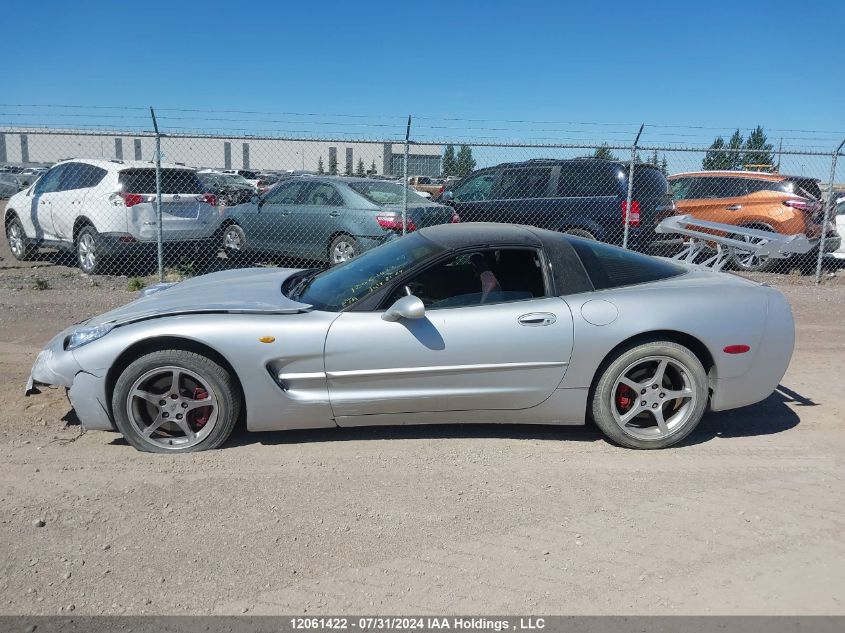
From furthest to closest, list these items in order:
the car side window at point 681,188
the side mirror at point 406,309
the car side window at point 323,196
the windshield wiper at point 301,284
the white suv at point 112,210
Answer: the car side window at point 681,188 → the car side window at point 323,196 → the white suv at point 112,210 → the windshield wiper at point 301,284 → the side mirror at point 406,309

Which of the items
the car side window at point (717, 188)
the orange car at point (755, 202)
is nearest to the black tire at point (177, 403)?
the orange car at point (755, 202)

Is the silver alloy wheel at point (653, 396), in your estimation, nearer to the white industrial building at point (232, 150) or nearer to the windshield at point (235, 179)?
the white industrial building at point (232, 150)

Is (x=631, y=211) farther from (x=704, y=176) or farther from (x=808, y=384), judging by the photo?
(x=808, y=384)

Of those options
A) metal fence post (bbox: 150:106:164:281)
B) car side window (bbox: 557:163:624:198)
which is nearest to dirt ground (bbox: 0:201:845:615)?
metal fence post (bbox: 150:106:164:281)

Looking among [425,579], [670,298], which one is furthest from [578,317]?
[425,579]

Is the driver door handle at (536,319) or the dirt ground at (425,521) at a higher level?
the driver door handle at (536,319)

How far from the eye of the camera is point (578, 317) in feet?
14.1

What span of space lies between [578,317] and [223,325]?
2055mm

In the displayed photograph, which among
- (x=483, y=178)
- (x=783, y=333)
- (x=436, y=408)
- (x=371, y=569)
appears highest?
(x=483, y=178)

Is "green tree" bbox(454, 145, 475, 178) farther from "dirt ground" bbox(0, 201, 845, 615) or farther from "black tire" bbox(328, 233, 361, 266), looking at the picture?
"dirt ground" bbox(0, 201, 845, 615)

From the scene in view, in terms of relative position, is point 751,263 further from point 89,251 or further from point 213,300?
point 89,251

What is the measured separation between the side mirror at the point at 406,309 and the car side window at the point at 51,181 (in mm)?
8456

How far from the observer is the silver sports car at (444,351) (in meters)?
4.12

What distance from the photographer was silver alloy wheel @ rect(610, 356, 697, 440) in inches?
172
